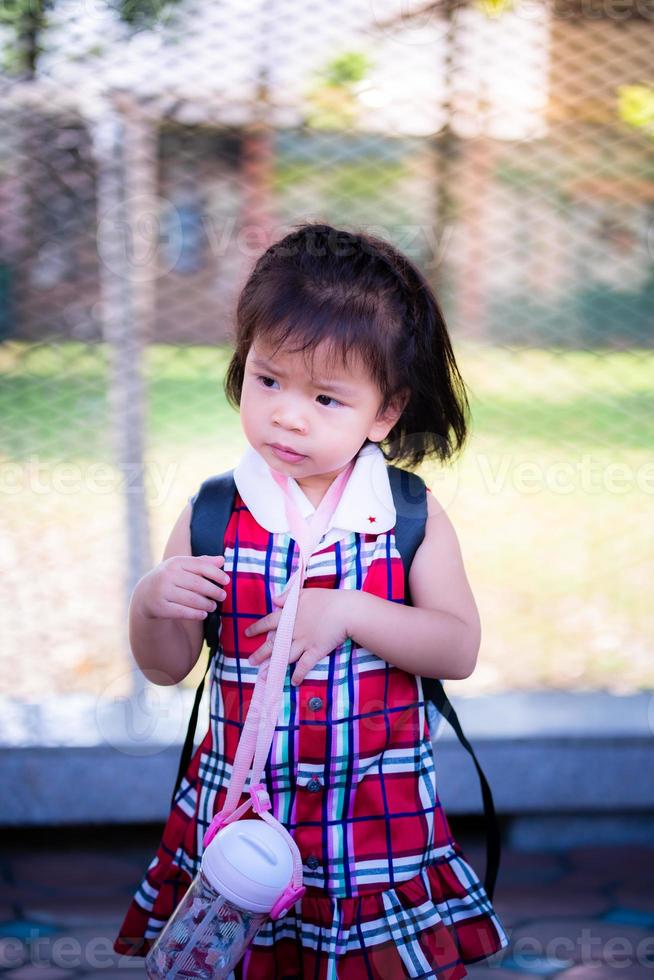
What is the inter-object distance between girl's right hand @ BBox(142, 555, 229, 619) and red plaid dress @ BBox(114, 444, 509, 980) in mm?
76

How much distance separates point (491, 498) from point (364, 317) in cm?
307

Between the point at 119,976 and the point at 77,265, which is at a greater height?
the point at 77,265

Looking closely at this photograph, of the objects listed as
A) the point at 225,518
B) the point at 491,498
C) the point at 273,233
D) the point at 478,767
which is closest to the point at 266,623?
the point at 225,518

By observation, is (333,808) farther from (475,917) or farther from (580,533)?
(580,533)

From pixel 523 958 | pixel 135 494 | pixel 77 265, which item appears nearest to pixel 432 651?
pixel 523 958

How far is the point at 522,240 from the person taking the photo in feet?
10.7

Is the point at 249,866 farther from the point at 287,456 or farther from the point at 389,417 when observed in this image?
the point at 389,417

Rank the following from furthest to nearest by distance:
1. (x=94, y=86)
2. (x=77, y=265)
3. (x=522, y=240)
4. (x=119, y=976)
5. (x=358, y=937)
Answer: (x=522, y=240) < (x=77, y=265) < (x=94, y=86) < (x=119, y=976) < (x=358, y=937)

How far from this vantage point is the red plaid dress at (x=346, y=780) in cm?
139

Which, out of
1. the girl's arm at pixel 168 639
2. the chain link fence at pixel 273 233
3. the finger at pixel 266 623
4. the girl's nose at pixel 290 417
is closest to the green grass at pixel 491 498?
the chain link fence at pixel 273 233

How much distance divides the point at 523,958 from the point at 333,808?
2.81ft

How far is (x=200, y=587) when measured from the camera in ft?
4.43

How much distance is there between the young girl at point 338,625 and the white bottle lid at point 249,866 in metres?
0.16

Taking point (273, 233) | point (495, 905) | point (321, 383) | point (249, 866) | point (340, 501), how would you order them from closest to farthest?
point (249, 866)
point (321, 383)
point (340, 501)
point (495, 905)
point (273, 233)
